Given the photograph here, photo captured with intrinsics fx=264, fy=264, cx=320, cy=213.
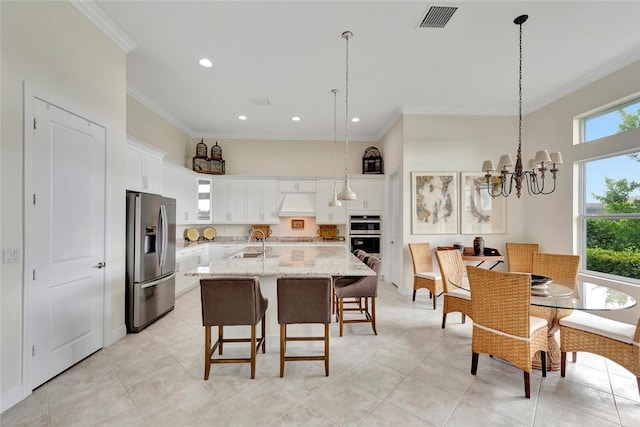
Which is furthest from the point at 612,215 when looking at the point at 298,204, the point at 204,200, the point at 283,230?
the point at 204,200

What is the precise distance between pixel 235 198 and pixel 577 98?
20.1 feet

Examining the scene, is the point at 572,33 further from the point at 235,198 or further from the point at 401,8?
the point at 235,198

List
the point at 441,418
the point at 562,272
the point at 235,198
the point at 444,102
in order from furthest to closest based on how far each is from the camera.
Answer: the point at 235,198 < the point at 444,102 < the point at 562,272 < the point at 441,418

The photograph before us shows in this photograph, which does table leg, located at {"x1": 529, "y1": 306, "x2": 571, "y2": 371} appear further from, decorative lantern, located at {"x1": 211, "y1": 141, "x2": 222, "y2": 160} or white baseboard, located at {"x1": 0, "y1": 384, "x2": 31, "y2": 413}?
decorative lantern, located at {"x1": 211, "y1": 141, "x2": 222, "y2": 160}

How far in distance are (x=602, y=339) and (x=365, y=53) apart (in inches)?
138

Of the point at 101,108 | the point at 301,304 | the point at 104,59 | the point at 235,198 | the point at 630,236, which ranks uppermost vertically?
the point at 104,59

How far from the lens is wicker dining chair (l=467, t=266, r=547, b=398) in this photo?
204 centimetres

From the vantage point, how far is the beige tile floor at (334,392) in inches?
71.9

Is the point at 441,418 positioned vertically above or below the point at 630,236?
below

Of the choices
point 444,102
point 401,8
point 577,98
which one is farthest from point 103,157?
point 577,98

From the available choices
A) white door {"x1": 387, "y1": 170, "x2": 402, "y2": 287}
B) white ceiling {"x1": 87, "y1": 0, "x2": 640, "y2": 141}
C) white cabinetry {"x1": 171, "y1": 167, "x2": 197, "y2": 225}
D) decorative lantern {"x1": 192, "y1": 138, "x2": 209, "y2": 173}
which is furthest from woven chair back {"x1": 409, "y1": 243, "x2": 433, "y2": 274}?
decorative lantern {"x1": 192, "y1": 138, "x2": 209, "y2": 173}

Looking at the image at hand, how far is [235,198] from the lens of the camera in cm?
597

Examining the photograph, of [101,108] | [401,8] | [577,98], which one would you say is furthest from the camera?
[577,98]

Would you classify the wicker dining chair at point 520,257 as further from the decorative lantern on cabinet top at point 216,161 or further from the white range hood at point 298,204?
the decorative lantern on cabinet top at point 216,161
